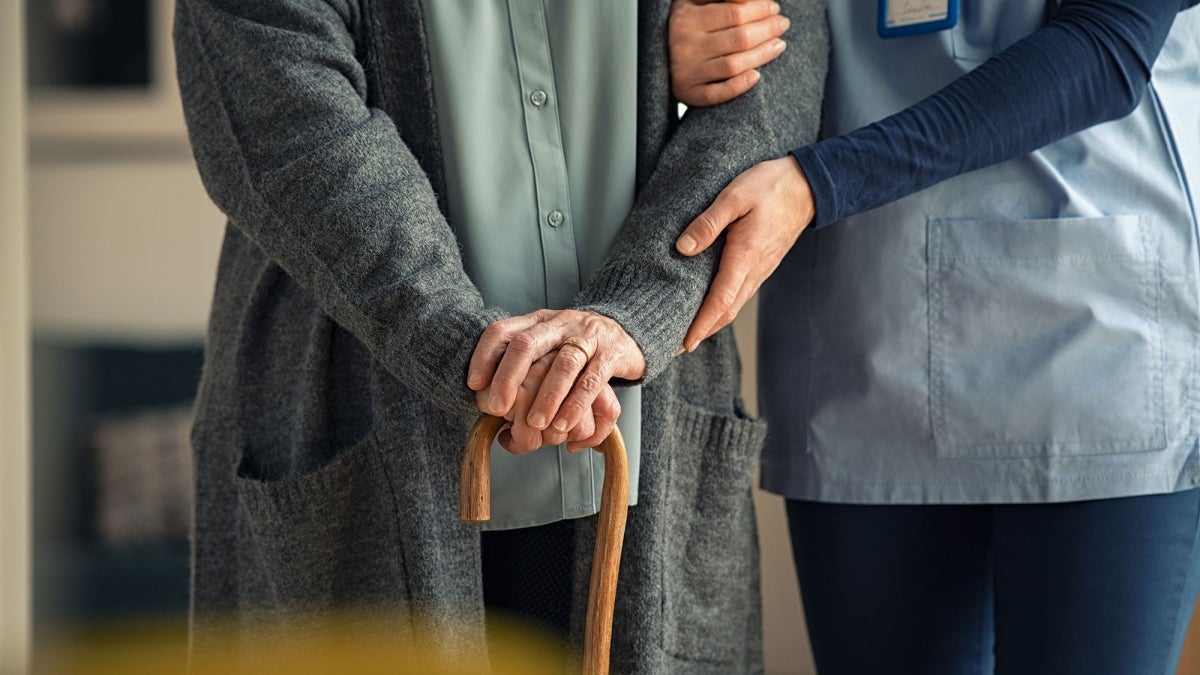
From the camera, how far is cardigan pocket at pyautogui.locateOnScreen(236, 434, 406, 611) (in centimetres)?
108

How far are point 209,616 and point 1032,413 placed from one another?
837 millimetres

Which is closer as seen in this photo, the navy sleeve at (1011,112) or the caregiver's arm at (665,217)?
the caregiver's arm at (665,217)

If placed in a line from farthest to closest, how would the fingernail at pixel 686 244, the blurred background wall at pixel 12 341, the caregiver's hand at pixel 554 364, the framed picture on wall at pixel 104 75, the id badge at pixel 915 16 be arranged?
the framed picture on wall at pixel 104 75 → the blurred background wall at pixel 12 341 → the id badge at pixel 915 16 → the fingernail at pixel 686 244 → the caregiver's hand at pixel 554 364

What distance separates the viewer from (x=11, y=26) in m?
2.40

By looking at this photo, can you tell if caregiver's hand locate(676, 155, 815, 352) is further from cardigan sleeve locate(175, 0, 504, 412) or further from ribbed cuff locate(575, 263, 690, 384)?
cardigan sleeve locate(175, 0, 504, 412)

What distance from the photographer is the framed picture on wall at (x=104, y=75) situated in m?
3.14

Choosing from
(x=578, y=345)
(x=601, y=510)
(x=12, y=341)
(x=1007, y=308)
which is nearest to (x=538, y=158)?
(x=578, y=345)

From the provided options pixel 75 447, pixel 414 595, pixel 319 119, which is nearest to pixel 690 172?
pixel 319 119

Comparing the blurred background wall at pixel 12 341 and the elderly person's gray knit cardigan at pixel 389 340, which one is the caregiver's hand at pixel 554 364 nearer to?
the elderly person's gray knit cardigan at pixel 389 340

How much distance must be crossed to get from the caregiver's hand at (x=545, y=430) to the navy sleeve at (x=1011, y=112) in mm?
284

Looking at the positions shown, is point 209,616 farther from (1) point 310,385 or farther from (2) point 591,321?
(2) point 591,321

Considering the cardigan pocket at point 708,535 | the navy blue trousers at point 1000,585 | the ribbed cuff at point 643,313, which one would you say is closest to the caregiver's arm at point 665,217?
the ribbed cuff at point 643,313

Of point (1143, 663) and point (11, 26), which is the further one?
point (11, 26)

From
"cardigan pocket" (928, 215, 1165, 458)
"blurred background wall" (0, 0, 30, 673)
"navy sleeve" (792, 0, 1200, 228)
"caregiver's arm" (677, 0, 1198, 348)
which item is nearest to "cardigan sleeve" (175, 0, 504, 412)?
"caregiver's arm" (677, 0, 1198, 348)
